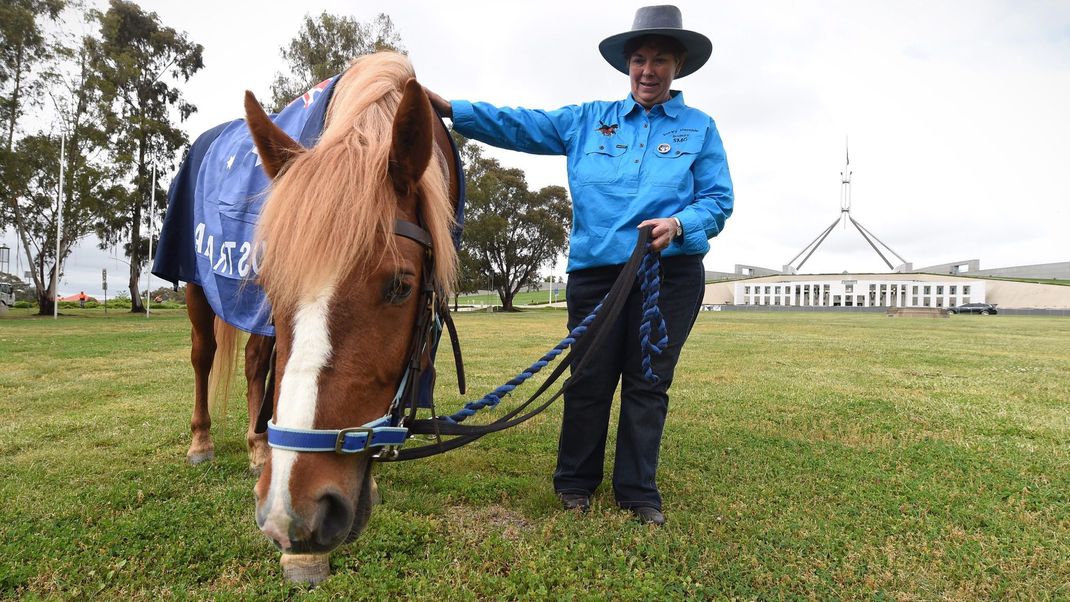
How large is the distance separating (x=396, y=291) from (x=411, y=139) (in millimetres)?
494

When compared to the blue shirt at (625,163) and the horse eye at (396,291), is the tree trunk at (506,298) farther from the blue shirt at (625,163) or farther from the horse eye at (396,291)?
the horse eye at (396,291)

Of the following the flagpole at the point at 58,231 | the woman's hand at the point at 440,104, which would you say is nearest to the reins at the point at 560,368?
the woman's hand at the point at 440,104

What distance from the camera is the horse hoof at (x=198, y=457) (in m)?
3.73

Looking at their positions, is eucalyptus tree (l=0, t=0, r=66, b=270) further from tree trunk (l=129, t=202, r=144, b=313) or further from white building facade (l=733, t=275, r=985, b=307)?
white building facade (l=733, t=275, r=985, b=307)

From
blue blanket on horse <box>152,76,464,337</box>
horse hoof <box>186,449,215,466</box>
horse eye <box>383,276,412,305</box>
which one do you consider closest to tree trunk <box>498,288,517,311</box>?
horse hoof <box>186,449,215,466</box>

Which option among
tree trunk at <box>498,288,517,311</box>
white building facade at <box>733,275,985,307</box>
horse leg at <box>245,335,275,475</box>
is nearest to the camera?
horse leg at <box>245,335,275,475</box>

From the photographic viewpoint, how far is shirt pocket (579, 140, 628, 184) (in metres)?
2.80

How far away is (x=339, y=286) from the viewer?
1.54 m

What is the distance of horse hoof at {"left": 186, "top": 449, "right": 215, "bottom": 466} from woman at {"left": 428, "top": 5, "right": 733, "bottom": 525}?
2.47m

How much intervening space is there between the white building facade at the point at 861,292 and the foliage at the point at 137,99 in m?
63.3

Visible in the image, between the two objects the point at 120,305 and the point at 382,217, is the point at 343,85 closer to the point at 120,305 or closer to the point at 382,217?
the point at 382,217

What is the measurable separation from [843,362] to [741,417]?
556cm

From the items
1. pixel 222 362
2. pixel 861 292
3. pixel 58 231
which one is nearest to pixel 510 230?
pixel 58 231

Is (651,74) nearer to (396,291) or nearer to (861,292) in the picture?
(396,291)
